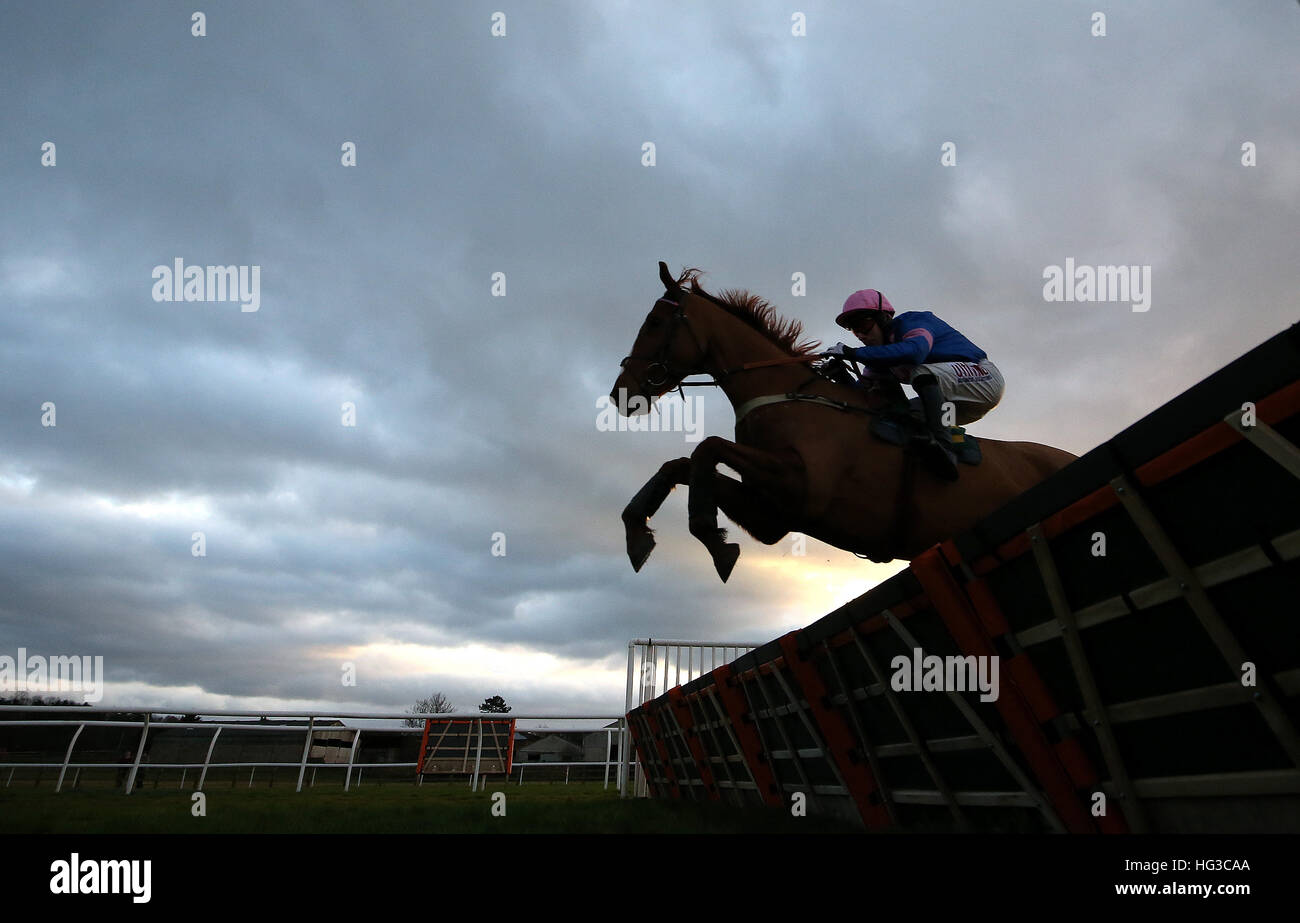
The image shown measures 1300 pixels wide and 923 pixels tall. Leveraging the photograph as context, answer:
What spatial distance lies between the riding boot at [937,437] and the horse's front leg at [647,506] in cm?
150

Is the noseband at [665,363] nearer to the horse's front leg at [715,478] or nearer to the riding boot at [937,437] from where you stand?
the horse's front leg at [715,478]

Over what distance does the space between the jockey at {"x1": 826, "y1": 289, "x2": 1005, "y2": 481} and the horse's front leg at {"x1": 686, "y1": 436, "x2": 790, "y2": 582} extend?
34.5 inches

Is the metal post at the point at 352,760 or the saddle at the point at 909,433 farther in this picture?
the metal post at the point at 352,760

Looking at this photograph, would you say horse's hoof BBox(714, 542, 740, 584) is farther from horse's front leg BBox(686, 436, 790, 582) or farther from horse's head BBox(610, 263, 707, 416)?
horse's head BBox(610, 263, 707, 416)

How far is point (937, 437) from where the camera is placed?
4.68 meters

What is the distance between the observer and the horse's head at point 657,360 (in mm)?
5652
